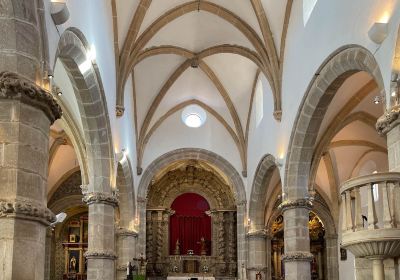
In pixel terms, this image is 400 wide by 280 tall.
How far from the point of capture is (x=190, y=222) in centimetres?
2859

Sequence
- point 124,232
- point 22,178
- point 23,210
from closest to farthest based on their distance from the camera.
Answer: point 23,210 < point 22,178 < point 124,232

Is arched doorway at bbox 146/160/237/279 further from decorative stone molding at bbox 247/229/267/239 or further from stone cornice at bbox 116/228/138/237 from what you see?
stone cornice at bbox 116/228/138/237

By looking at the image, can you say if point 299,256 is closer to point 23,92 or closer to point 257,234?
point 257,234

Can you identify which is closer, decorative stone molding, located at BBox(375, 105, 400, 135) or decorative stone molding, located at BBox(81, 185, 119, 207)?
decorative stone molding, located at BBox(375, 105, 400, 135)

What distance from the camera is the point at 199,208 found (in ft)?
94.4

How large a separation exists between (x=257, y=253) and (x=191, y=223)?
21.3ft

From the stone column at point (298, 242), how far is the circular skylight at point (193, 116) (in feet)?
30.2

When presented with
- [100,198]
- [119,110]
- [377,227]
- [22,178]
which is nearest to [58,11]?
[22,178]

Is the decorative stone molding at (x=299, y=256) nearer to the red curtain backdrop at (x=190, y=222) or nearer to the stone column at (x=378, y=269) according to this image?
the stone column at (x=378, y=269)

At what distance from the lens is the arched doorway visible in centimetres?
2698

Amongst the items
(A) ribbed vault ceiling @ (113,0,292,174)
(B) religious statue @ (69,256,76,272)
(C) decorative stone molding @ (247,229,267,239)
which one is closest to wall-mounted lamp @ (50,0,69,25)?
(A) ribbed vault ceiling @ (113,0,292,174)

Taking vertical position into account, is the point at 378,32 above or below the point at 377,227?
above

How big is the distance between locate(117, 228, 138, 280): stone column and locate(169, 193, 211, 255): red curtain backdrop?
21.6 feet

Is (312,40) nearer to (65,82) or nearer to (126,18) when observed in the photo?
(126,18)
